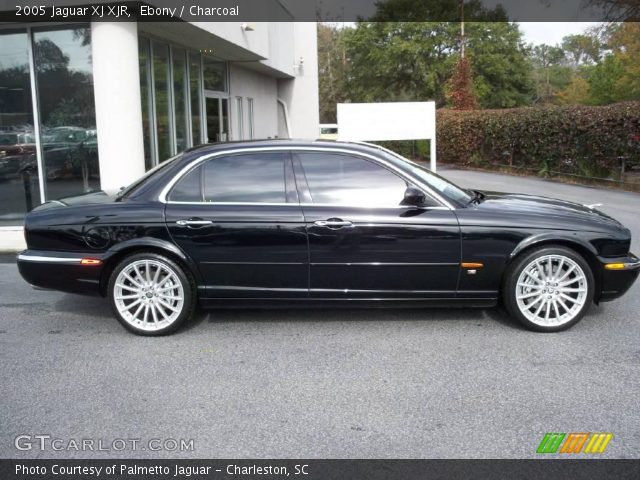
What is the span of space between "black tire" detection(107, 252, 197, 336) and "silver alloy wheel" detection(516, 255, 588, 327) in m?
2.68

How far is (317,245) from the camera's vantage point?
5.15m

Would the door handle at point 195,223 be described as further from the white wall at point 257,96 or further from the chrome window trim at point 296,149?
the white wall at point 257,96

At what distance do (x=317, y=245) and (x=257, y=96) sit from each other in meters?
15.8

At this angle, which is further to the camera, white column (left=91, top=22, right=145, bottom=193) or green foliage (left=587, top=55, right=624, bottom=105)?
green foliage (left=587, top=55, right=624, bottom=105)

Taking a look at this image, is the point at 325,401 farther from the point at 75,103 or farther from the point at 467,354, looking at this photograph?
the point at 75,103

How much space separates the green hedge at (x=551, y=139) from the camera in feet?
52.7

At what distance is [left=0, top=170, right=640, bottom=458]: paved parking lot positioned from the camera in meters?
3.54

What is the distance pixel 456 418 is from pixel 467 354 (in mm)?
1097

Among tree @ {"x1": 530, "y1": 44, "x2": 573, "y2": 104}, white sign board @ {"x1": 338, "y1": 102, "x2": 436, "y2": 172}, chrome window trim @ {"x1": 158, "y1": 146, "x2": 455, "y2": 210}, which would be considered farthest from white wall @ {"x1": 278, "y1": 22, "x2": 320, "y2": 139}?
tree @ {"x1": 530, "y1": 44, "x2": 573, "y2": 104}

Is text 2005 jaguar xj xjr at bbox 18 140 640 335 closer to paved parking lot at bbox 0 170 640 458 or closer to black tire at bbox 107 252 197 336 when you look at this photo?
black tire at bbox 107 252 197 336

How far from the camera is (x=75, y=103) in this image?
9828 mm

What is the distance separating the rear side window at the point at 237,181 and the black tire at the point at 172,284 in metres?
0.53

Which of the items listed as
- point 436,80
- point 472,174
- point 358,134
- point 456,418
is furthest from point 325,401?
point 436,80

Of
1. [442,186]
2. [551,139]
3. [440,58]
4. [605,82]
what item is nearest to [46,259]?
[442,186]
